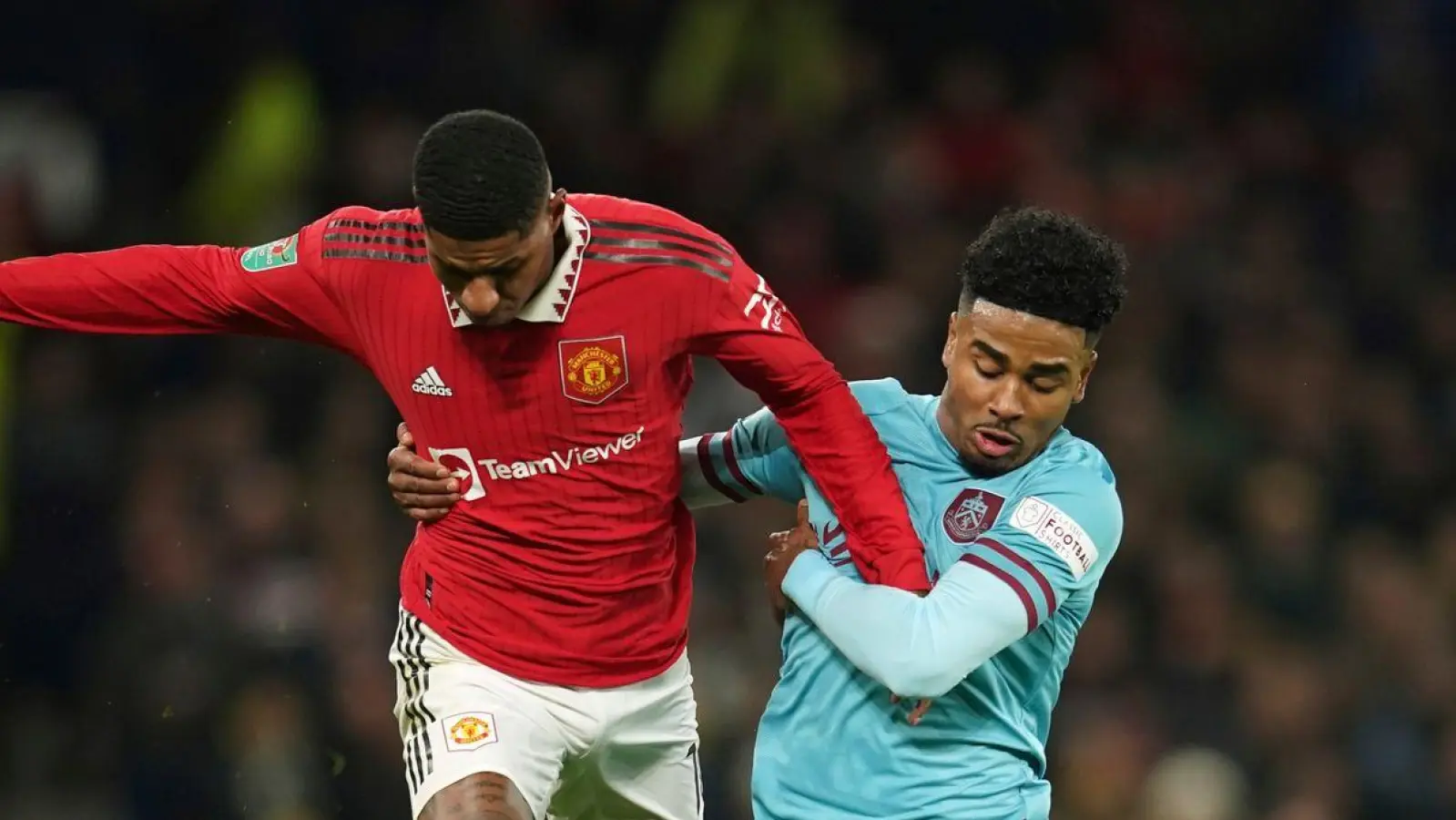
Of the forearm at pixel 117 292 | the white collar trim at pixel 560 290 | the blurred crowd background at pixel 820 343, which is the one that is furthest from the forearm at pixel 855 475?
the blurred crowd background at pixel 820 343

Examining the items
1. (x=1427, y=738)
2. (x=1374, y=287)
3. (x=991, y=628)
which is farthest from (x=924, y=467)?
(x=1374, y=287)

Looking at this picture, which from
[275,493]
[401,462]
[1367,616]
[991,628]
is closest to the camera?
[991,628]

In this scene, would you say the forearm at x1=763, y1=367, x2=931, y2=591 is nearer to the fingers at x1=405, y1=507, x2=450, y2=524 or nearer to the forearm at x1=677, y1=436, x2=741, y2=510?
the forearm at x1=677, y1=436, x2=741, y2=510

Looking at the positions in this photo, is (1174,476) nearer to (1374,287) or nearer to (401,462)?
(1374,287)

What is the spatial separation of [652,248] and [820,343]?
4.59m

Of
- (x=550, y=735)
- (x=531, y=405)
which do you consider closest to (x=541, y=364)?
(x=531, y=405)

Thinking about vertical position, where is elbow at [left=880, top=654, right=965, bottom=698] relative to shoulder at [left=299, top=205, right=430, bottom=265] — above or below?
below

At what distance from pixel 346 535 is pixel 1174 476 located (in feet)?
10.9

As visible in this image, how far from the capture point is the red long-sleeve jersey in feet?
11.4

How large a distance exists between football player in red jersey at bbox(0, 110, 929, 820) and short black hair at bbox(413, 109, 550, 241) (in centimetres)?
9

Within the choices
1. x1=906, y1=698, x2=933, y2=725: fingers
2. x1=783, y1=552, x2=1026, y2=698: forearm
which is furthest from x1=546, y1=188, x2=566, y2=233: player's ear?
x1=906, y1=698, x2=933, y2=725: fingers

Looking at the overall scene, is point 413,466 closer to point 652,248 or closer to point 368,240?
point 368,240

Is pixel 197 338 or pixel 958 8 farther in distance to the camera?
pixel 958 8

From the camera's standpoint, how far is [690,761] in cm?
401
